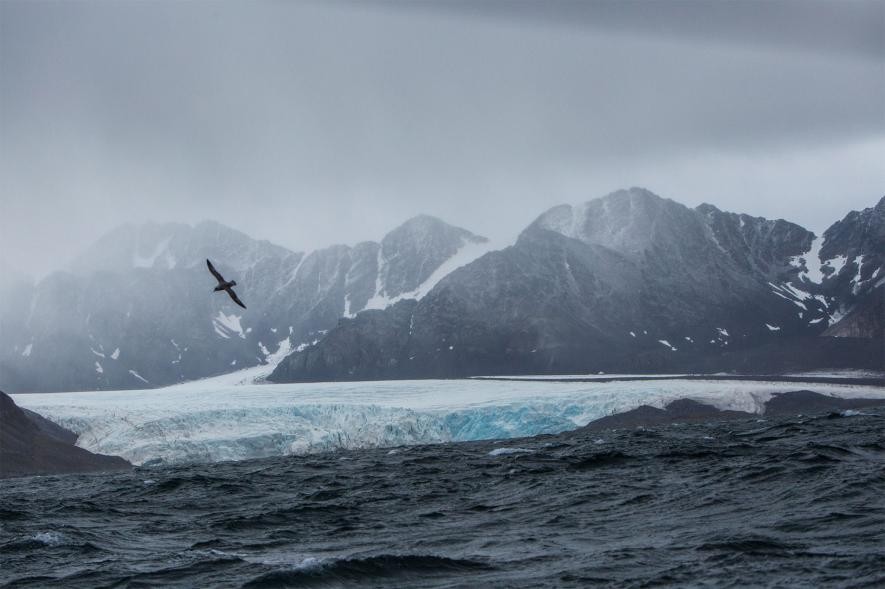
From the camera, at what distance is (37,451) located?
315 ft

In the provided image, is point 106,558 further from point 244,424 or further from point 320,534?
point 244,424

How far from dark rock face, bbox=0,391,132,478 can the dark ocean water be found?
4745cm

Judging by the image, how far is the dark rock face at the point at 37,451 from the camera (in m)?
92.0

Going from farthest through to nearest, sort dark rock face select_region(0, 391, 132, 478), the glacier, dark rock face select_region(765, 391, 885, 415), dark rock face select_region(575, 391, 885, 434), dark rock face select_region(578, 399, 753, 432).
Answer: dark rock face select_region(765, 391, 885, 415) < dark rock face select_region(575, 391, 885, 434) < dark rock face select_region(578, 399, 753, 432) < the glacier < dark rock face select_region(0, 391, 132, 478)

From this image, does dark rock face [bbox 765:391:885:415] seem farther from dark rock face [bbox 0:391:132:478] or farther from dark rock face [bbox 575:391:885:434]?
dark rock face [bbox 0:391:132:478]

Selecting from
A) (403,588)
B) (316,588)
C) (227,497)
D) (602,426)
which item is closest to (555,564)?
(403,588)

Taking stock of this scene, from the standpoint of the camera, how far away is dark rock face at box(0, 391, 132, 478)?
92.0 meters

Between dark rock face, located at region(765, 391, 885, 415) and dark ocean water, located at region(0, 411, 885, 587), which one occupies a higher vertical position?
dark ocean water, located at region(0, 411, 885, 587)

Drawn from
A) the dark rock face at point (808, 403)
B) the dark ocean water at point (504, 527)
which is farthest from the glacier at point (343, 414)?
the dark ocean water at point (504, 527)

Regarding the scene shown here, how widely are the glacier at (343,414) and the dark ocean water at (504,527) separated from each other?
174 feet

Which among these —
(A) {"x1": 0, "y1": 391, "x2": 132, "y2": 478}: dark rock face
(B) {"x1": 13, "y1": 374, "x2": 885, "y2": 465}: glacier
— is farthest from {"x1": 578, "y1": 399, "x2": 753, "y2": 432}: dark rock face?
(A) {"x1": 0, "y1": 391, "x2": 132, "y2": 478}: dark rock face

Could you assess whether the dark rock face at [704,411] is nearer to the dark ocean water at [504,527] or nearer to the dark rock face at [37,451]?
the dark rock face at [37,451]

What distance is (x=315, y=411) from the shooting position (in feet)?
366

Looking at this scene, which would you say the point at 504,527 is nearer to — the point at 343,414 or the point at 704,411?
the point at 343,414
